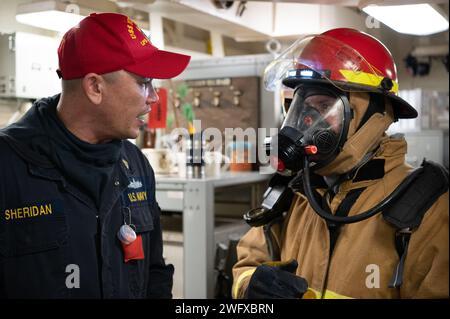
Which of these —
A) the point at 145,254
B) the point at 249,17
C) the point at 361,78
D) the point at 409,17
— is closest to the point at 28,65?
the point at 145,254

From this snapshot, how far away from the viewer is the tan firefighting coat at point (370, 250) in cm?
134

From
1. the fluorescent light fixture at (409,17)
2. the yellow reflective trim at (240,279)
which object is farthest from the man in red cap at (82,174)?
the fluorescent light fixture at (409,17)

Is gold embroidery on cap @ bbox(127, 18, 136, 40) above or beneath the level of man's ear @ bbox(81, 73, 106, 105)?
above

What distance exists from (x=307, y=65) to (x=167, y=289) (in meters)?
0.84

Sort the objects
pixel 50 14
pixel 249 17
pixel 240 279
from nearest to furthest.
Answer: pixel 50 14 < pixel 240 279 < pixel 249 17

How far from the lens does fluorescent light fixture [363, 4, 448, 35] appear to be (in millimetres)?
1582

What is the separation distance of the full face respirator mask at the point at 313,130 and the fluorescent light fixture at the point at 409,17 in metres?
0.29

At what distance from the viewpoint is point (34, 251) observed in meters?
1.25

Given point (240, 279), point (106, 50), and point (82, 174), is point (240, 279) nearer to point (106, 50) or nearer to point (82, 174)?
point (82, 174)

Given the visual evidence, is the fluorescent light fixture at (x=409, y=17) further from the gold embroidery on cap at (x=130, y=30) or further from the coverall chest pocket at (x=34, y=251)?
the coverall chest pocket at (x=34, y=251)

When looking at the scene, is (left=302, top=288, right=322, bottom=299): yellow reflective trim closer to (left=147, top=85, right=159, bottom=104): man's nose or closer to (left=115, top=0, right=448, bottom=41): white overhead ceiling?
(left=147, top=85, right=159, bottom=104): man's nose

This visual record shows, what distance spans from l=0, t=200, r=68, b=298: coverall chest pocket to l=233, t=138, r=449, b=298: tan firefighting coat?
57 cm

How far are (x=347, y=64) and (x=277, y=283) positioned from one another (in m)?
0.68

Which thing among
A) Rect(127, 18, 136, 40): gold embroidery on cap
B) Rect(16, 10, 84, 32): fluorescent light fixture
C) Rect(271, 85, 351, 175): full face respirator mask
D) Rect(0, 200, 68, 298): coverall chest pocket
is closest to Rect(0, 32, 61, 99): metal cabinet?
Rect(16, 10, 84, 32): fluorescent light fixture
